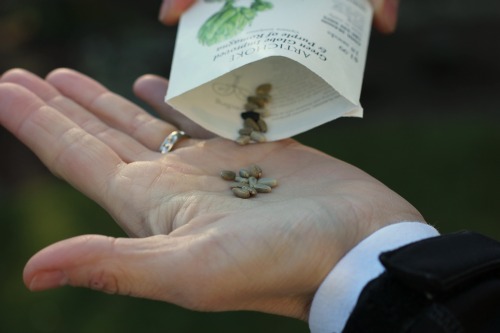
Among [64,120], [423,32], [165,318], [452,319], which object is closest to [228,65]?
[64,120]

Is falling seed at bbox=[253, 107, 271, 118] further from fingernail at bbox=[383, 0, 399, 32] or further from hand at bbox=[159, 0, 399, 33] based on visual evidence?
fingernail at bbox=[383, 0, 399, 32]

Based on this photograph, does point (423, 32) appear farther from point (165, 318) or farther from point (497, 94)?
point (165, 318)

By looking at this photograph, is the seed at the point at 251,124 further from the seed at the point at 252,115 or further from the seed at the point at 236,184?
the seed at the point at 236,184

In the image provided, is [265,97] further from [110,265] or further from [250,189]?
[110,265]

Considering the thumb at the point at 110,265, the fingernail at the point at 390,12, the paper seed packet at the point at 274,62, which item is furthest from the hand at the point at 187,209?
the fingernail at the point at 390,12

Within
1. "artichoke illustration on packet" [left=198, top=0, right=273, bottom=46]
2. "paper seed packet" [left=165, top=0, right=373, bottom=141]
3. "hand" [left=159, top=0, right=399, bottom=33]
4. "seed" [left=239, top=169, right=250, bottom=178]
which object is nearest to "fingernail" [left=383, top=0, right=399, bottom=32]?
"hand" [left=159, top=0, right=399, bottom=33]
